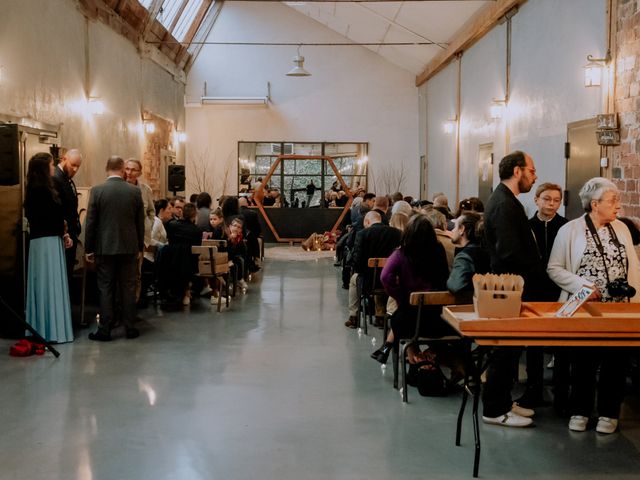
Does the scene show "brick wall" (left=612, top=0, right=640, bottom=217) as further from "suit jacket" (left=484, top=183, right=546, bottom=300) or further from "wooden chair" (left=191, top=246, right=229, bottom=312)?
"wooden chair" (left=191, top=246, right=229, bottom=312)

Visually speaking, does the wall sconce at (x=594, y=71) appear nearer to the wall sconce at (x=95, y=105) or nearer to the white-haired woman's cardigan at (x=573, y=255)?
the white-haired woman's cardigan at (x=573, y=255)

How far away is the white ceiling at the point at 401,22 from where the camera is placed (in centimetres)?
1399

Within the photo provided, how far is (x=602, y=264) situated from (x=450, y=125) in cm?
1178

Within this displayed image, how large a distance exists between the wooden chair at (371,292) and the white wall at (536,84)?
285 cm

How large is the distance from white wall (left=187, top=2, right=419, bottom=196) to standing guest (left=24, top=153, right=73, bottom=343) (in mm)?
13883

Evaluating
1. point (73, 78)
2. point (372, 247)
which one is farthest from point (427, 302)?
point (73, 78)

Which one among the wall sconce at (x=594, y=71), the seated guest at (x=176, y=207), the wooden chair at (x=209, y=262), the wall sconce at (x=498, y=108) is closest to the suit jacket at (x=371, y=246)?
the wooden chair at (x=209, y=262)

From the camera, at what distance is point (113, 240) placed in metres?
7.19

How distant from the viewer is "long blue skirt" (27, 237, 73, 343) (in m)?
6.92

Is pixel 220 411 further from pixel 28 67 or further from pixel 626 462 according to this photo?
pixel 28 67

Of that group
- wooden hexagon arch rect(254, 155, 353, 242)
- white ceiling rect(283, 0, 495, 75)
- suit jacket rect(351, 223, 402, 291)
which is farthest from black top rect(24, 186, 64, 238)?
wooden hexagon arch rect(254, 155, 353, 242)

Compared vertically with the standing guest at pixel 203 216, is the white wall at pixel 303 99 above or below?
above

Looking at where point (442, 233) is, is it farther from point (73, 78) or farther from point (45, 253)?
point (73, 78)

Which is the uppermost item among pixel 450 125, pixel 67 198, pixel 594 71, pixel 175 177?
pixel 450 125
